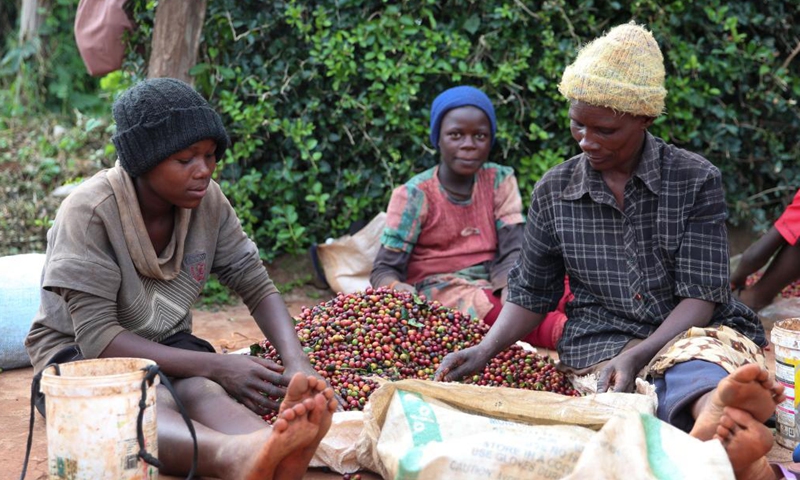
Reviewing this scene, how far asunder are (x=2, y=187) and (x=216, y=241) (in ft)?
12.2

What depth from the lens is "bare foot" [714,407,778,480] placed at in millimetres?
2297

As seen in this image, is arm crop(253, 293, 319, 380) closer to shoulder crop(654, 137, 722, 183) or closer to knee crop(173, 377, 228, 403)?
knee crop(173, 377, 228, 403)

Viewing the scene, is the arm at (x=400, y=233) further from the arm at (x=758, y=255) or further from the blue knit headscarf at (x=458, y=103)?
the arm at (x=758, y=255)

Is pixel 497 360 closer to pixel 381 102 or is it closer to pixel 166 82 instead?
pixel 166 82

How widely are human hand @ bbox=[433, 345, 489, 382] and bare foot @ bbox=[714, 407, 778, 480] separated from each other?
1.03m

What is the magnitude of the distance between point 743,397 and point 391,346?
155 centimetres

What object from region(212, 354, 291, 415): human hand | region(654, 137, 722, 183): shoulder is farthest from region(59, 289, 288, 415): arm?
region(654, 137, 722, 183): shoulder

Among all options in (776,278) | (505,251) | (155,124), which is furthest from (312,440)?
(776,278)

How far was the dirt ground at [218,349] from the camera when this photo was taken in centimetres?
295

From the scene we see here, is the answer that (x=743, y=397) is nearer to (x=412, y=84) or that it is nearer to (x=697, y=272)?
(x=697, y=272)

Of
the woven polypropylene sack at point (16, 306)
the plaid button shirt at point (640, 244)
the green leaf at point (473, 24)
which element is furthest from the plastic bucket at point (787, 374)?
the woven polypropylene sack at point (16, 306)

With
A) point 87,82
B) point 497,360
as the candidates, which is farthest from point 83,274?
point 87,82

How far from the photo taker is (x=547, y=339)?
458 centimetres

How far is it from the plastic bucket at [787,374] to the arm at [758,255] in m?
1.90
